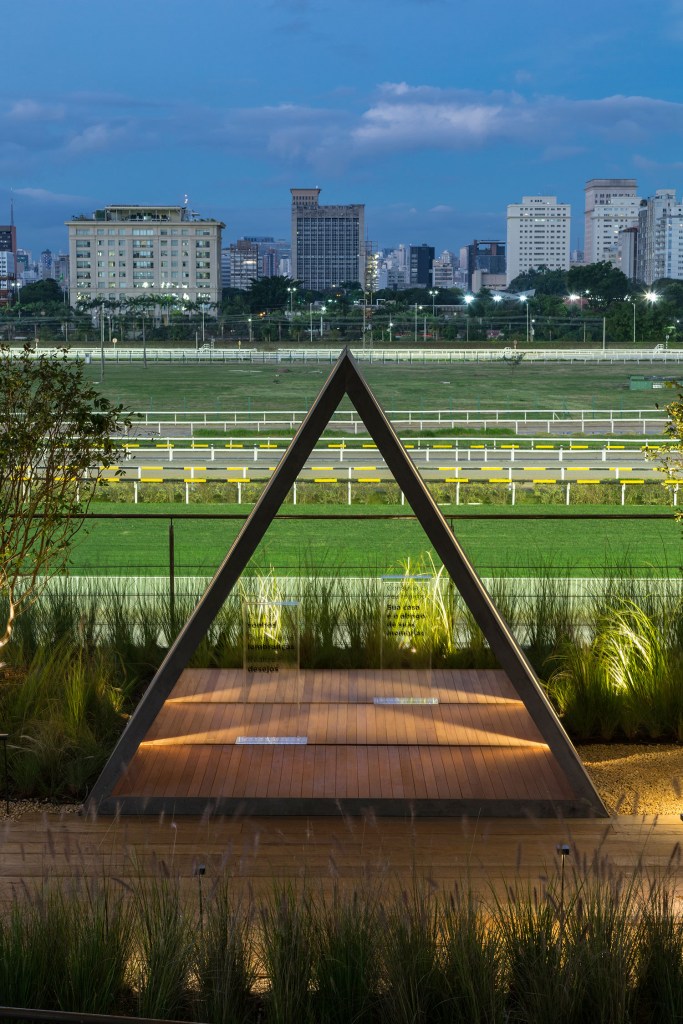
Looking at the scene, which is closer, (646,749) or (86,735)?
(86,735)

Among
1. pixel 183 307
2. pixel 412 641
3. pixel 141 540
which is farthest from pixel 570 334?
pixel 412 641

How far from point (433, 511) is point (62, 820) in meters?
1.78

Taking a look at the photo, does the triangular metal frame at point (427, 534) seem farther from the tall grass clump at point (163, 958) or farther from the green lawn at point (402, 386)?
the green lawn at point (402, 386)

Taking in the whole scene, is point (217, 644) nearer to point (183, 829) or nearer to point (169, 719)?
point (169, 719)

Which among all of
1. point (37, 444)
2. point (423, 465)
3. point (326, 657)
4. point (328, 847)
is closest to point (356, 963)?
point (328, 847)

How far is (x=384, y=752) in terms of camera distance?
196 inches

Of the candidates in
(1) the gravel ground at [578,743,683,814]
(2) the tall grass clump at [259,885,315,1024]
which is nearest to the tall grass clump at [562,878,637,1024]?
(2) the tall grass clump at [259,885,315,1024]

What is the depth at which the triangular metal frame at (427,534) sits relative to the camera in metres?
4.44

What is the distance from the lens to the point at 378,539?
56.3 ft

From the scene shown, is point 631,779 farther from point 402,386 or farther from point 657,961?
point 402,386

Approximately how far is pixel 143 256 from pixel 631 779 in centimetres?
12507

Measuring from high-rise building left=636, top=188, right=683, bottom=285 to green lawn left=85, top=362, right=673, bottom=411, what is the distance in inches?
4552

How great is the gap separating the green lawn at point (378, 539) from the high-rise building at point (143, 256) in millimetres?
104454

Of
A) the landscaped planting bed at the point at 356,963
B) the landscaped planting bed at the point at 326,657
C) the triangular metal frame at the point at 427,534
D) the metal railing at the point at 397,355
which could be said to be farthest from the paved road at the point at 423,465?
the metal railing at the point at 397,355
